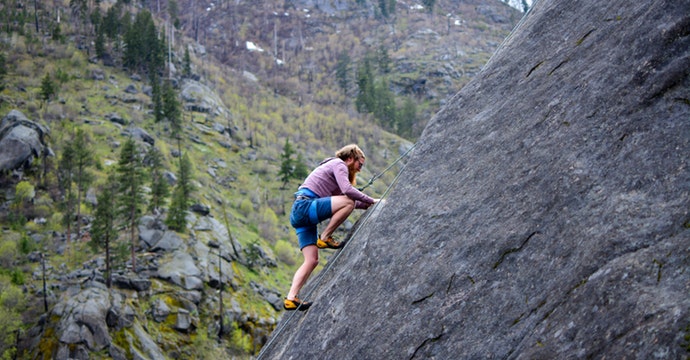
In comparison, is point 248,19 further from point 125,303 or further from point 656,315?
point 656,315

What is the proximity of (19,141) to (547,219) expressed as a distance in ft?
171

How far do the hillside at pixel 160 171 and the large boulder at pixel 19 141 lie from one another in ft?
0.53

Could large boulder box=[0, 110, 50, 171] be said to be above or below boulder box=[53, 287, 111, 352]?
above

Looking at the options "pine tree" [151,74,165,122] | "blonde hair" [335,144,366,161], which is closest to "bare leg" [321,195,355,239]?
"blonde hair" [335,144,366,161]

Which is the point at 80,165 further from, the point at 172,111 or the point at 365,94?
the point at 365,94

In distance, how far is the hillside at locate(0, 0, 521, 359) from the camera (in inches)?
1347

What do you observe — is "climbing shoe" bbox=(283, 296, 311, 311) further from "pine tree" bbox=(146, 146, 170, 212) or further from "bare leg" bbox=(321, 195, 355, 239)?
"pine tree" bbox=(146, 146, 170, 212)

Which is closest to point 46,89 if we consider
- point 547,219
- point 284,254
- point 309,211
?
point 284,254

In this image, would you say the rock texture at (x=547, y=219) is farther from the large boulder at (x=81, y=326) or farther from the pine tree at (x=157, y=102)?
the pine tree at (x=157, y=102)

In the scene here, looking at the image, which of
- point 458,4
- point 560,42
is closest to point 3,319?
point 560,42

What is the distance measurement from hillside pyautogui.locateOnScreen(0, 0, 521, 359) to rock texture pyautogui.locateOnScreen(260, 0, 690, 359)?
92.7ft

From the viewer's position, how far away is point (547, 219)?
191 inches

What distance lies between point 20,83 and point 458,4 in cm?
11869

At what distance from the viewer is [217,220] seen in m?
47.6
